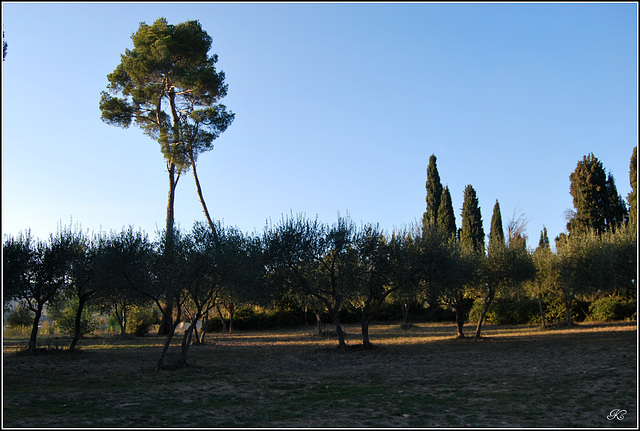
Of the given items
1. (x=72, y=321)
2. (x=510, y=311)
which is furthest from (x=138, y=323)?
(x=510, y=311)

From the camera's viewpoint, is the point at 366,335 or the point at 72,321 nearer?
the point at 366,335

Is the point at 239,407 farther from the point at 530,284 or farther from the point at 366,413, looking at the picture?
the point at 530,284

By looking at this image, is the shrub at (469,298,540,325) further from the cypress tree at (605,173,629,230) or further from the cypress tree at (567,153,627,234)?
the cypress tree at (605,173,629,230)

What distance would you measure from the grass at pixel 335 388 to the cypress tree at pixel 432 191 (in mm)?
27332

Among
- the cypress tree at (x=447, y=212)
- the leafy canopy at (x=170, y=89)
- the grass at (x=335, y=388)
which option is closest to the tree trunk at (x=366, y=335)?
the grass at (x=335, y=388)

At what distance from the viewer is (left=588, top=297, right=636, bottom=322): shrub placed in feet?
114

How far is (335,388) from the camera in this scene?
1274 centimetres

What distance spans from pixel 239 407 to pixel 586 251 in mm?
25612

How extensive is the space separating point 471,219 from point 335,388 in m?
40.3

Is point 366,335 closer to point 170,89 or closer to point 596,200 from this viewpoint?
point 170,89

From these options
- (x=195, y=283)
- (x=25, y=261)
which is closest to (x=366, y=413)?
(x=195, y=283)

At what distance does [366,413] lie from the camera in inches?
372

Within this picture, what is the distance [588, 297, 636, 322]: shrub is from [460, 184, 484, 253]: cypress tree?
14.3 m

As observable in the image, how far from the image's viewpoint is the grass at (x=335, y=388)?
877cm
